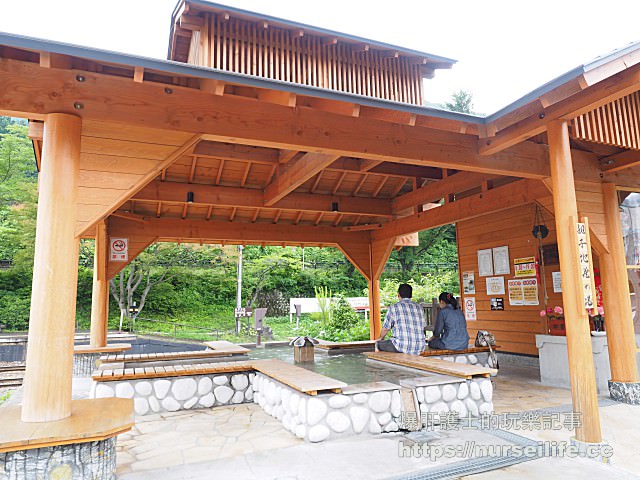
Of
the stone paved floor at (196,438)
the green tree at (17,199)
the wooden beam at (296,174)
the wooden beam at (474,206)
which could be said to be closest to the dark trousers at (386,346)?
the stone paved floor at (196,438)

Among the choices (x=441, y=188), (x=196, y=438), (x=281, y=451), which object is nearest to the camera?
(x=281, y=451)

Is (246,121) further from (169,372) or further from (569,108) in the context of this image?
(169,372)

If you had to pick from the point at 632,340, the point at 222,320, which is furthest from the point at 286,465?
the point at 222,320

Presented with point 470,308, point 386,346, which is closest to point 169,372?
point 386,346

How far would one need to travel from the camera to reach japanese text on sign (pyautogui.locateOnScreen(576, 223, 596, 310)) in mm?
3896

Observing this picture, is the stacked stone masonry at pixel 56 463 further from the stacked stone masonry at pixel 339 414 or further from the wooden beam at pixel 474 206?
the wooden beam at pixel 474 206

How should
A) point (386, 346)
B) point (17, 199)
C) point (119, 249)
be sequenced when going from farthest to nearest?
point (17, 199) → point (119, 249) → point (386, 346)

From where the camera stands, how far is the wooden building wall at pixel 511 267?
291 inches

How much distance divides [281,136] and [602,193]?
420 cm

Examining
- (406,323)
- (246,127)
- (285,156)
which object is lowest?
(406,323)

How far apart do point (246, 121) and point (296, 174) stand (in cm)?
219

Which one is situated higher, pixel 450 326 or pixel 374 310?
pixel 374 310

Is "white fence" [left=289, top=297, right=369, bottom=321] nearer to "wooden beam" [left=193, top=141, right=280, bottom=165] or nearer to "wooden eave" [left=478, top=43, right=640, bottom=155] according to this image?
"wooden beam" [left=193, top=141, right=280, bottom=165]

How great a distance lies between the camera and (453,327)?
6715 millimetres
